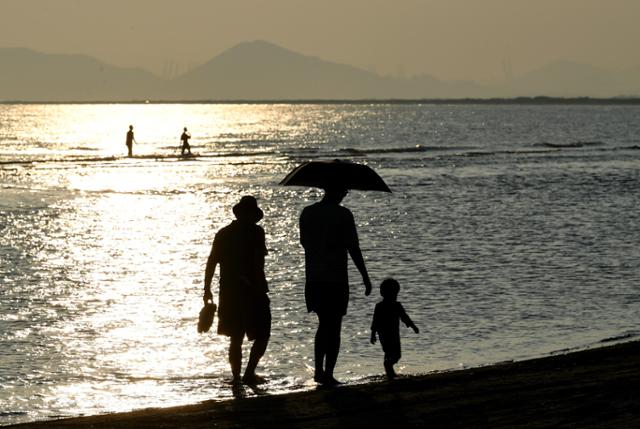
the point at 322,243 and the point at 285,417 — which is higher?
the point at 322,243

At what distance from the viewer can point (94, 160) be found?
6550 cm

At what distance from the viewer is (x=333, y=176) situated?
9953 mm

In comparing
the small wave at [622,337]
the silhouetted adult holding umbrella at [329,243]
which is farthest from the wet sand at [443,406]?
the small wave at [622,337]

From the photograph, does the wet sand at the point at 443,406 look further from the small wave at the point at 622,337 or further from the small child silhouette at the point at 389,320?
the small wave at the point at 622,337

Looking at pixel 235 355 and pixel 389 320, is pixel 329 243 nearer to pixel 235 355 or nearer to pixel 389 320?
pixel 389 320

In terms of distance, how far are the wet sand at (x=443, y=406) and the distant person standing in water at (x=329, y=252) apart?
0.72m

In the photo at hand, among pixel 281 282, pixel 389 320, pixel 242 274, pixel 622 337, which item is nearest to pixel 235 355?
pixel 242 274

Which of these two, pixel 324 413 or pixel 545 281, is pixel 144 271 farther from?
pixel 324 413

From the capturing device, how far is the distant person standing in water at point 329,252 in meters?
9.80

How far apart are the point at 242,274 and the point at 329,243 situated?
2.84 ft

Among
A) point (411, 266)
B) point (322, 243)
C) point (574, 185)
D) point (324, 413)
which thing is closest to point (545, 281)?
point (411, 266)

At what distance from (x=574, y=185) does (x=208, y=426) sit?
3898 centimetres

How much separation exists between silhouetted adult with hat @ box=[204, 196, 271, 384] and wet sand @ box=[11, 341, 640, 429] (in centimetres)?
95

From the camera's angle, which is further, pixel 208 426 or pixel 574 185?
pixel 574 185
